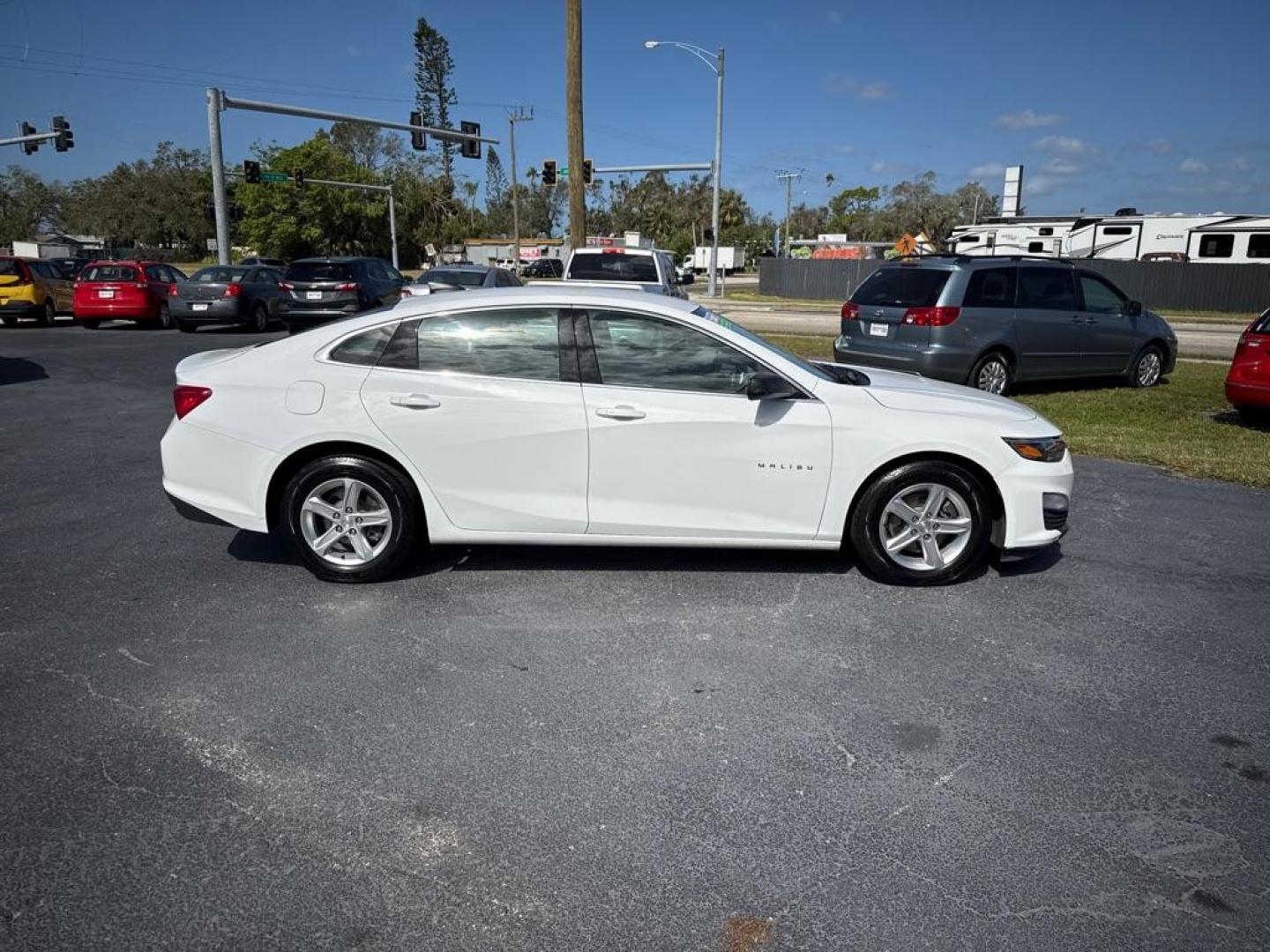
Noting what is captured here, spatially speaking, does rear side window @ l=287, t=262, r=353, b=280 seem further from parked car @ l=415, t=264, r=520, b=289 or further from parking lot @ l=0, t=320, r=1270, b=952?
parking lot @ l=0, t=320, r=1270, b=952

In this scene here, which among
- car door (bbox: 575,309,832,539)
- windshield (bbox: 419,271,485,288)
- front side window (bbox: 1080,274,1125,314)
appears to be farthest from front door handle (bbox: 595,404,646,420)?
windshield (bbox: 419,271,485,288)

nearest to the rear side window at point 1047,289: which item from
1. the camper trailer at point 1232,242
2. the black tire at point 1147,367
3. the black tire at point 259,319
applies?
the black tire at point 1147,367

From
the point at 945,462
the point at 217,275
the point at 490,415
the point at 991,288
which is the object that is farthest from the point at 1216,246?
the point at 490,415

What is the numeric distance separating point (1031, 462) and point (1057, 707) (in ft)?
5.30

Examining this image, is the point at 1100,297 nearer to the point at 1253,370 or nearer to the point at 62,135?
the point at 1253,370

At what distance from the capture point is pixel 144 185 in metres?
90.2

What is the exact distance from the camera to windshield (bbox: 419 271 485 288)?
17906 millimetres

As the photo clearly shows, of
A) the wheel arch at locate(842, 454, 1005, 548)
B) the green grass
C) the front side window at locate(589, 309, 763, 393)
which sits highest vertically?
the front side window at locate(589, 309, 763, 393)

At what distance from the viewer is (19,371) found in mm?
13391

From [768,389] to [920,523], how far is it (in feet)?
3.62

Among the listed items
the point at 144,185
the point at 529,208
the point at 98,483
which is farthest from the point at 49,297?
the point at 529,208

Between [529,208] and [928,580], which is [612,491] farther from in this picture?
[529,208]

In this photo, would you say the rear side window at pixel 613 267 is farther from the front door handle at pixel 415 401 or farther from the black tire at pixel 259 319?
the front door handle at pixel 415 401

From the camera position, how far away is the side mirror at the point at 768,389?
15.7 feet
